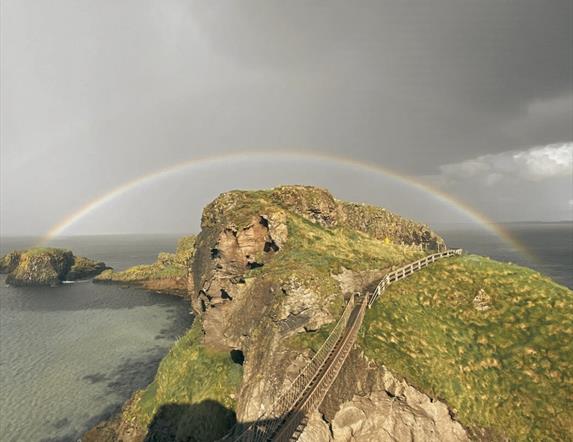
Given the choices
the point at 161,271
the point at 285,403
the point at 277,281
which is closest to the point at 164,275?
the point at 161,271

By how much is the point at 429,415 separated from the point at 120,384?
144ft

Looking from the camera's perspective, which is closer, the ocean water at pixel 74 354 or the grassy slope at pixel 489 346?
the grassy slope at pixel 489 346

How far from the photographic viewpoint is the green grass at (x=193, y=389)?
31578mm

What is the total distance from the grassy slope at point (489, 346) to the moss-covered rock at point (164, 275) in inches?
3511

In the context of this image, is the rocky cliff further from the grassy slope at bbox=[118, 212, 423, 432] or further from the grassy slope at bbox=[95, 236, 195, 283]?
the grassy slope at bbox=[95, 236, 195, 283]

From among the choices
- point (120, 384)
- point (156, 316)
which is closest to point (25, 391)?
point (120, 384)

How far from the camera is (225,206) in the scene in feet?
169

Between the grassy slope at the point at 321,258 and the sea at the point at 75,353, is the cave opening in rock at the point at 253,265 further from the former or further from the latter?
the sea at the point at 75,353

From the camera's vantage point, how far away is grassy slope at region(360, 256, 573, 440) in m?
23.0

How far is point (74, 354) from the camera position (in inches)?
2208

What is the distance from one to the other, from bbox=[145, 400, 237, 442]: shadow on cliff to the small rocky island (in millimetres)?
118730

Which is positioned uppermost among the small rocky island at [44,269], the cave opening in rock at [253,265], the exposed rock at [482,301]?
the cave opening in rock at [253,265]

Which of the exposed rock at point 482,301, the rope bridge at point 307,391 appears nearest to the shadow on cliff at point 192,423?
the rope bridge at point 307,391

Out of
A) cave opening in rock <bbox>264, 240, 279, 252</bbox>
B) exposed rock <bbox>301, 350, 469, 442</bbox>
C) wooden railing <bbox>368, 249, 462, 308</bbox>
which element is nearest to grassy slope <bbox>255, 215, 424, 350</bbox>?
cave opening in rock <bbox>264, 240, 279, 252</bbox>
